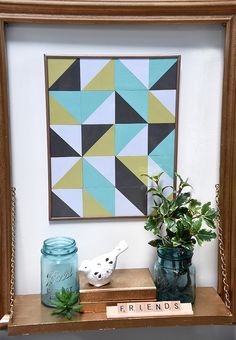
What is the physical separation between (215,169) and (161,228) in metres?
0.18

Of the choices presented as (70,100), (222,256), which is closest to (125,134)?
(70,100)

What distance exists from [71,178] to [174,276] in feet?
1.03

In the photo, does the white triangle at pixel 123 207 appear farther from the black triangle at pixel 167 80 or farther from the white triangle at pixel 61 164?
the black triangle at pixel 167 80

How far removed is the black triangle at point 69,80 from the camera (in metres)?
0.98

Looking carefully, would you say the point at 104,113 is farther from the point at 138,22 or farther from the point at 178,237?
the point at 178,237

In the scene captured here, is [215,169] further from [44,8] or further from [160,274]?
[44,8]

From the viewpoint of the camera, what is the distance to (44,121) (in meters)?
1.00

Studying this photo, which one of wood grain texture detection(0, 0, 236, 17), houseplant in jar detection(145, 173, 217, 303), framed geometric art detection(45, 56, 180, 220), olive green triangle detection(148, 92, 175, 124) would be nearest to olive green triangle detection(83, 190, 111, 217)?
framed geometric art detection(45, 56, 180, 220)

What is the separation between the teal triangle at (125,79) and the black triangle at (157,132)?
3.6 inches

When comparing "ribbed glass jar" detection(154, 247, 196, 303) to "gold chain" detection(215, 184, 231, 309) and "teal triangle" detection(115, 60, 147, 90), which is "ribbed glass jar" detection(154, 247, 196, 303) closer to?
"gold chain" detection(215, 184, 231, 309)

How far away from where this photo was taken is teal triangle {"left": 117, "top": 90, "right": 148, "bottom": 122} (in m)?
1.00

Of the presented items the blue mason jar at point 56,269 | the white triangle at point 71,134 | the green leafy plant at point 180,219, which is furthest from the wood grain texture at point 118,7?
the blue mason jar at point 56,269

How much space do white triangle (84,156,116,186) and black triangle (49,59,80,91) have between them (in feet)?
0.53

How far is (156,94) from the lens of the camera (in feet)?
3.31
